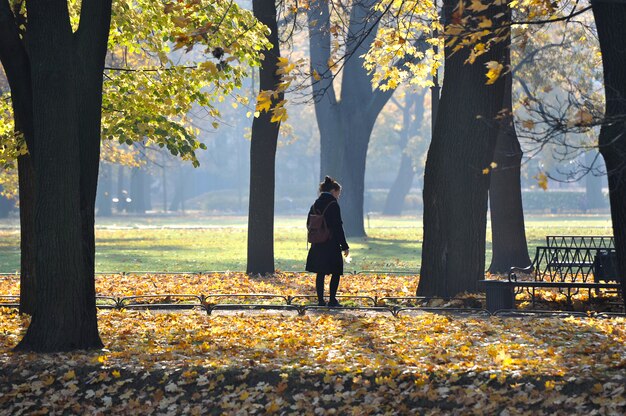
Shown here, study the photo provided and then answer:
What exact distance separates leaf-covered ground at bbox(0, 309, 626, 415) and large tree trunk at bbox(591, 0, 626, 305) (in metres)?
1.17

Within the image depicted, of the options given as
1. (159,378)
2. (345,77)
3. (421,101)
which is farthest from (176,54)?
(159,378)

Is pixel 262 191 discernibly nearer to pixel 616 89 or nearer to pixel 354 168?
pixel 616 89

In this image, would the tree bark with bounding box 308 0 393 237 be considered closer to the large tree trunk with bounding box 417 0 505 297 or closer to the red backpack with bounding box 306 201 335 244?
the large tree trunk with bounding box 417 0 505 297

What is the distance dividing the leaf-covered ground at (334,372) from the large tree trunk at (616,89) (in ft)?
3.83

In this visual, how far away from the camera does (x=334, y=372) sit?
30.3 ft

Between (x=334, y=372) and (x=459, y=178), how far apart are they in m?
6.50

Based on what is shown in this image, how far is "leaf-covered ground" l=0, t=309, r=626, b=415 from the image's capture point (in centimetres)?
847

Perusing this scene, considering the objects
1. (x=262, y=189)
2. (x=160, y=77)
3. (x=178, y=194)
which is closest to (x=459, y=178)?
(x=160, y=77)

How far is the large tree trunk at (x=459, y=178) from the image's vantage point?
48.9ft

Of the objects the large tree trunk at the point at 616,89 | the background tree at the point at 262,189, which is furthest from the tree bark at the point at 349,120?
the large tree trunk at the point at 616,89

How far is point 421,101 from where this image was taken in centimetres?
8388

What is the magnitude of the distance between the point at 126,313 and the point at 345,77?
26886 millimetres

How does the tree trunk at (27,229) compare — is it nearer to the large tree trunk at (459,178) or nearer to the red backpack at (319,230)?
the red backpack at (319,230)

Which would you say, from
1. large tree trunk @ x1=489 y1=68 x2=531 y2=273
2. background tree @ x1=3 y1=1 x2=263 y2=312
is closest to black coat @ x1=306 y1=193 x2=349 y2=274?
background tree @ x1=3 y1=1 x2=263 y2=312
